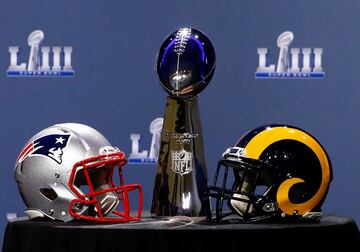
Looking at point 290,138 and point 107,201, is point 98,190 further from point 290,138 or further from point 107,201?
point 290,138

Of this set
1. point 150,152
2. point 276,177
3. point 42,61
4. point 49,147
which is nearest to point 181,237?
point 276,177

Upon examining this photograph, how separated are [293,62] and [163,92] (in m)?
0.46

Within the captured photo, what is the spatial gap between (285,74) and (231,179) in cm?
41

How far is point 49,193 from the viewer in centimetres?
220

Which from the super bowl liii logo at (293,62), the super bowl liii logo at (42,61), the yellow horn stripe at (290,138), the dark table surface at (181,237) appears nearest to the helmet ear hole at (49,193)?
the dark table surface at (181,237)

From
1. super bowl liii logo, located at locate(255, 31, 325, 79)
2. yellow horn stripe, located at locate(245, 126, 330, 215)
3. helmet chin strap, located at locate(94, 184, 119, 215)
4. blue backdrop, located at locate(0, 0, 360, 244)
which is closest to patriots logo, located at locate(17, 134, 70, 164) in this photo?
helmet chin strap, located at locate(94, 184, 119, 215)

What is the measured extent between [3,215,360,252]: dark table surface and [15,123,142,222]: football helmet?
89mm

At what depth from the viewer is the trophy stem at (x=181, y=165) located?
7.60ft

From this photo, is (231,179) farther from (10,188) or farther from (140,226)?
(140,226)

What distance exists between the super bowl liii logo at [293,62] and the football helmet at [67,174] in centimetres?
98

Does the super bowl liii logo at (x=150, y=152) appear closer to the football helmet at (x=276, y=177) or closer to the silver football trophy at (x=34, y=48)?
the silver football trophy at (x=34, y=48)

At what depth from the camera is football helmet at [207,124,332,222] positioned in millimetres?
2166

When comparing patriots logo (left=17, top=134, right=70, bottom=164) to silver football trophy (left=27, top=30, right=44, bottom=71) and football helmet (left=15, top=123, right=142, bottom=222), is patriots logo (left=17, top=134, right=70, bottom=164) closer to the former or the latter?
football helmet (left=15, top=123, right=142, bottom=222)

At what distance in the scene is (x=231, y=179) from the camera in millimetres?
2971
